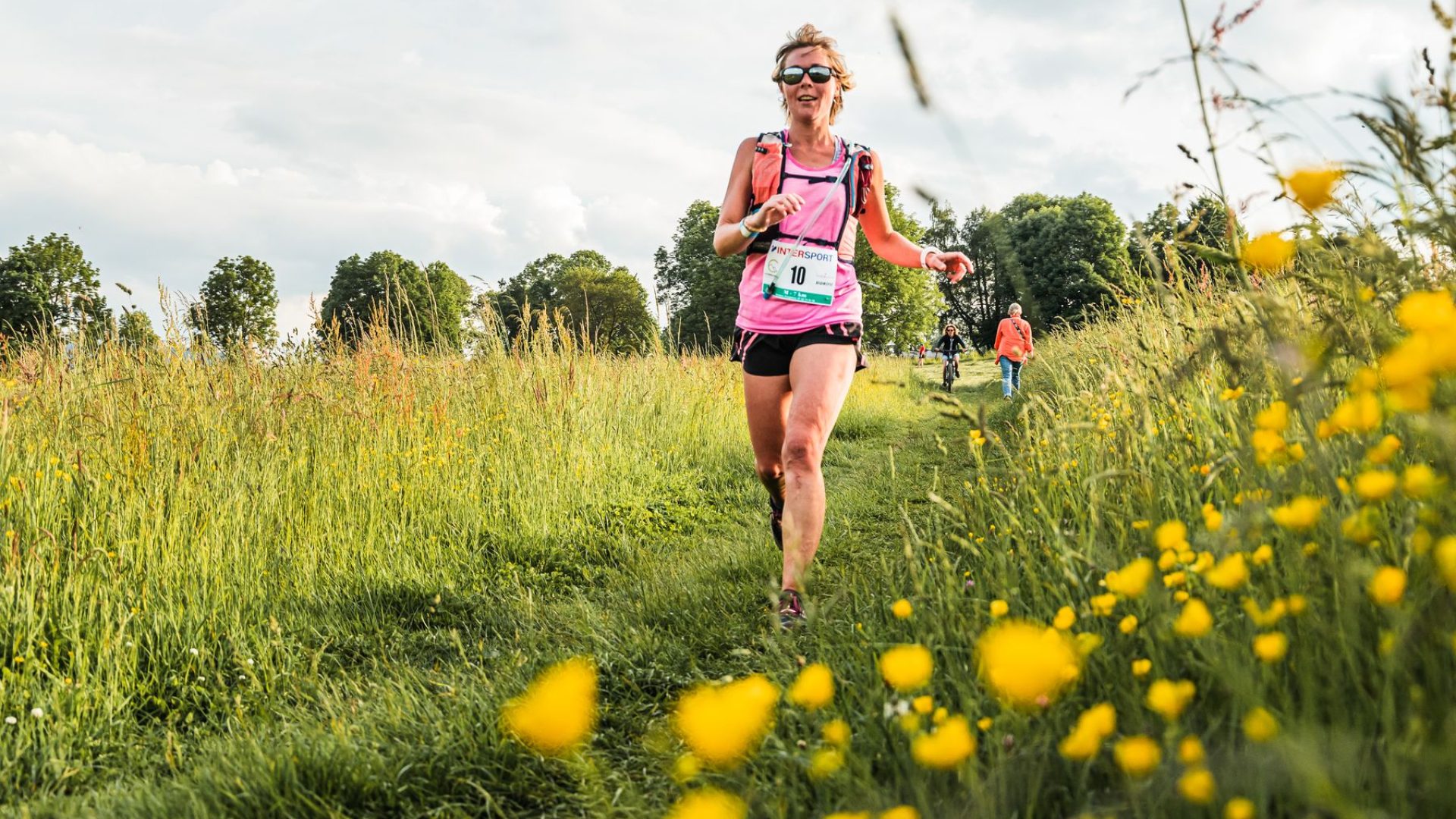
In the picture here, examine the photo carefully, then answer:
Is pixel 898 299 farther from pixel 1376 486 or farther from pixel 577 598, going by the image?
pixel 1376 486

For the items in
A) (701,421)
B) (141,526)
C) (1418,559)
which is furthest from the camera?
(701,421)

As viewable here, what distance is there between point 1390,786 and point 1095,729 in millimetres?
378

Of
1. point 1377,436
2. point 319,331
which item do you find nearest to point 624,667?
point 1377,436

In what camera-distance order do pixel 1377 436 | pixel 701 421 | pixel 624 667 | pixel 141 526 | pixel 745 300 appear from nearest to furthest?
pixel 1377 436 → pixel 624 667 → pixel 141 526 → pixel 745 300 → pixel 701 421

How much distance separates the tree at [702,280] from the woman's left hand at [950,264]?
30999 mm

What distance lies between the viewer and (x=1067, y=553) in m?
1.46

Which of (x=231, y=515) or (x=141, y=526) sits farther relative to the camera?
(x=231, y=515)

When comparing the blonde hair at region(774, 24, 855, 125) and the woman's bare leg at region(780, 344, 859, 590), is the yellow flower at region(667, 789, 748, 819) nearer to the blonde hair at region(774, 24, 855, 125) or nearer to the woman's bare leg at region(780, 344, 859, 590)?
the woman's bare leg at region(780, 344, 859, 590)

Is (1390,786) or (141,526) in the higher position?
(141,526)

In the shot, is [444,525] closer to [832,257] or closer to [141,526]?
[141,526]

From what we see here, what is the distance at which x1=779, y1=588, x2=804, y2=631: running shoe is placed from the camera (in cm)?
272

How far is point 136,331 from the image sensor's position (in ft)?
16.9

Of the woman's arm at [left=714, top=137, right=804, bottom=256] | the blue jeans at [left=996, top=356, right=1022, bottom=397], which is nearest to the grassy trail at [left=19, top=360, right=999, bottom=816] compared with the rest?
the woman's arm at [left=714, top=137, right=804, bottom=256]

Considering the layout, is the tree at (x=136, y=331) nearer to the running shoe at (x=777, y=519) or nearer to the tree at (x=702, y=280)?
the running shoe at (x=777, y=519)
